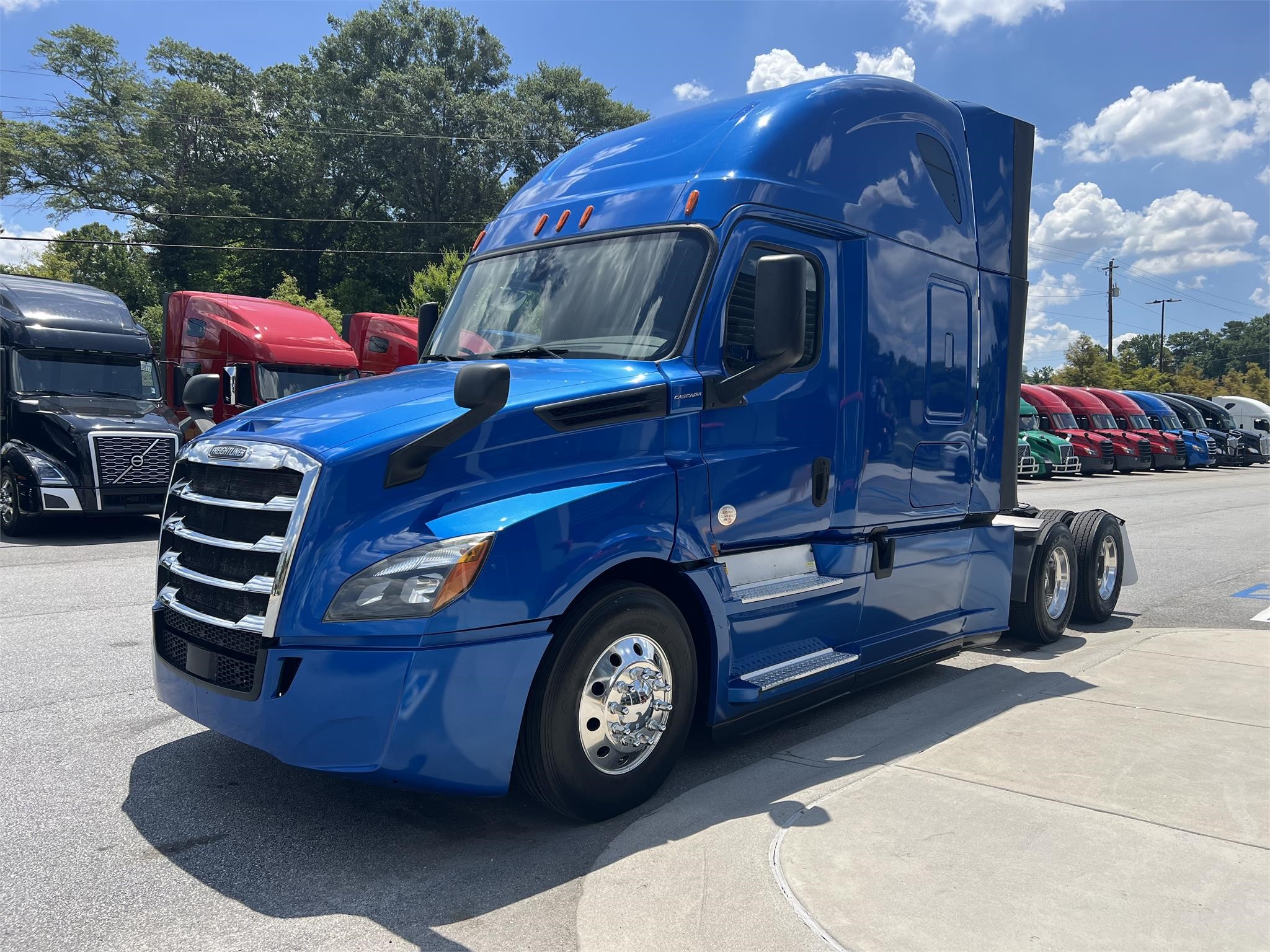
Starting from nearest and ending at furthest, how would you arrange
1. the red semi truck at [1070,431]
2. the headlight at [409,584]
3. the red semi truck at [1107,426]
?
the headlight at [409,584], the red semi truck at [1070,431], the red semi truck at [1107,426]

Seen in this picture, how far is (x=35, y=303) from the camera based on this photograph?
1394cm

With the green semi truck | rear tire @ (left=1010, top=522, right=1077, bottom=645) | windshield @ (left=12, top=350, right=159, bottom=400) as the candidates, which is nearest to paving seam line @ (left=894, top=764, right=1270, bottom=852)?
rear tire @ (left=1010, top=522, right=1077, bottom=645)

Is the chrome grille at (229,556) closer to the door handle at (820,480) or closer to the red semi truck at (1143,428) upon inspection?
the door handle at (820,480)

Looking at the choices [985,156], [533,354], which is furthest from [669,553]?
[985,156]

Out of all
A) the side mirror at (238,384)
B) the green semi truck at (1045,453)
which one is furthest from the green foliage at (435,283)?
the side mirror at (238,384)

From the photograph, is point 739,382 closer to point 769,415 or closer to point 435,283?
point 769,415

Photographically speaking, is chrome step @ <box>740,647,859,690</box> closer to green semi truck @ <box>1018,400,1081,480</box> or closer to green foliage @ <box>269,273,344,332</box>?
green semi truck @ <box>1018,400,1081,480</box>

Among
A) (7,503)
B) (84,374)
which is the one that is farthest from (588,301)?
(84,374)

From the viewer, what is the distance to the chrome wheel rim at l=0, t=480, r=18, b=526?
1306 centimetres

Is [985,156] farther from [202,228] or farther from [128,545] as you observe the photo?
[202,228]

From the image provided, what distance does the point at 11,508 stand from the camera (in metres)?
13.1

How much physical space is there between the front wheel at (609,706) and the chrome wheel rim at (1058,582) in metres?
4.43

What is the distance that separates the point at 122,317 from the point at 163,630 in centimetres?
1237

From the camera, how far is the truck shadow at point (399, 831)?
11.2 feet
